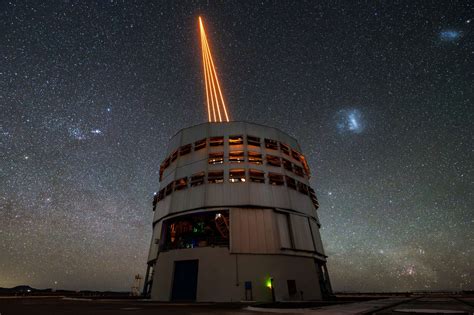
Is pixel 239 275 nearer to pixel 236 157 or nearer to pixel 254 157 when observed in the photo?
pixel 236 157

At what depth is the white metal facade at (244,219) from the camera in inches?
1138

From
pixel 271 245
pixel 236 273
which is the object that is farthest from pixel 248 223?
pixel 236 273

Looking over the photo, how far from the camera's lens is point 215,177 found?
3528 centimetres

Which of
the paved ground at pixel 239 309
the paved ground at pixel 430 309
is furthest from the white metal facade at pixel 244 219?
the paved ground at pixel 430 309

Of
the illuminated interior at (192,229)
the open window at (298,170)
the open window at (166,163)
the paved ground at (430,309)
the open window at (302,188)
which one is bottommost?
the paved ground at (430,309)

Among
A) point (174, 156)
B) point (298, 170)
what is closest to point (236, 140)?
point (174, 156)

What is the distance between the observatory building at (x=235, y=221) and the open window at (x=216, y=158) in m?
0.14

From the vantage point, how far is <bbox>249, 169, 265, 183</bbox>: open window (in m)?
35.1

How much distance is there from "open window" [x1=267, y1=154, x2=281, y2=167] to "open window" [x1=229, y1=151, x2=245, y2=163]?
12.9 feet

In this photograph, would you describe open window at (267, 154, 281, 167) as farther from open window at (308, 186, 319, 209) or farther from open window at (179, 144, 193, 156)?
open window at (179, 144, 193, 156)

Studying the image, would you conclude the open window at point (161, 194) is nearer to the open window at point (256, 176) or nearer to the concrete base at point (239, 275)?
the concrete base at point (239, 275)

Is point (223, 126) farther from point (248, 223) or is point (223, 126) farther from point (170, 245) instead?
point (170, 245)

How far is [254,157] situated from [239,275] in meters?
15.8

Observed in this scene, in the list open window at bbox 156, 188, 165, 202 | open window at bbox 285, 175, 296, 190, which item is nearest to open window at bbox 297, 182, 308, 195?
open window at bbox 285, 175, 296, 190
